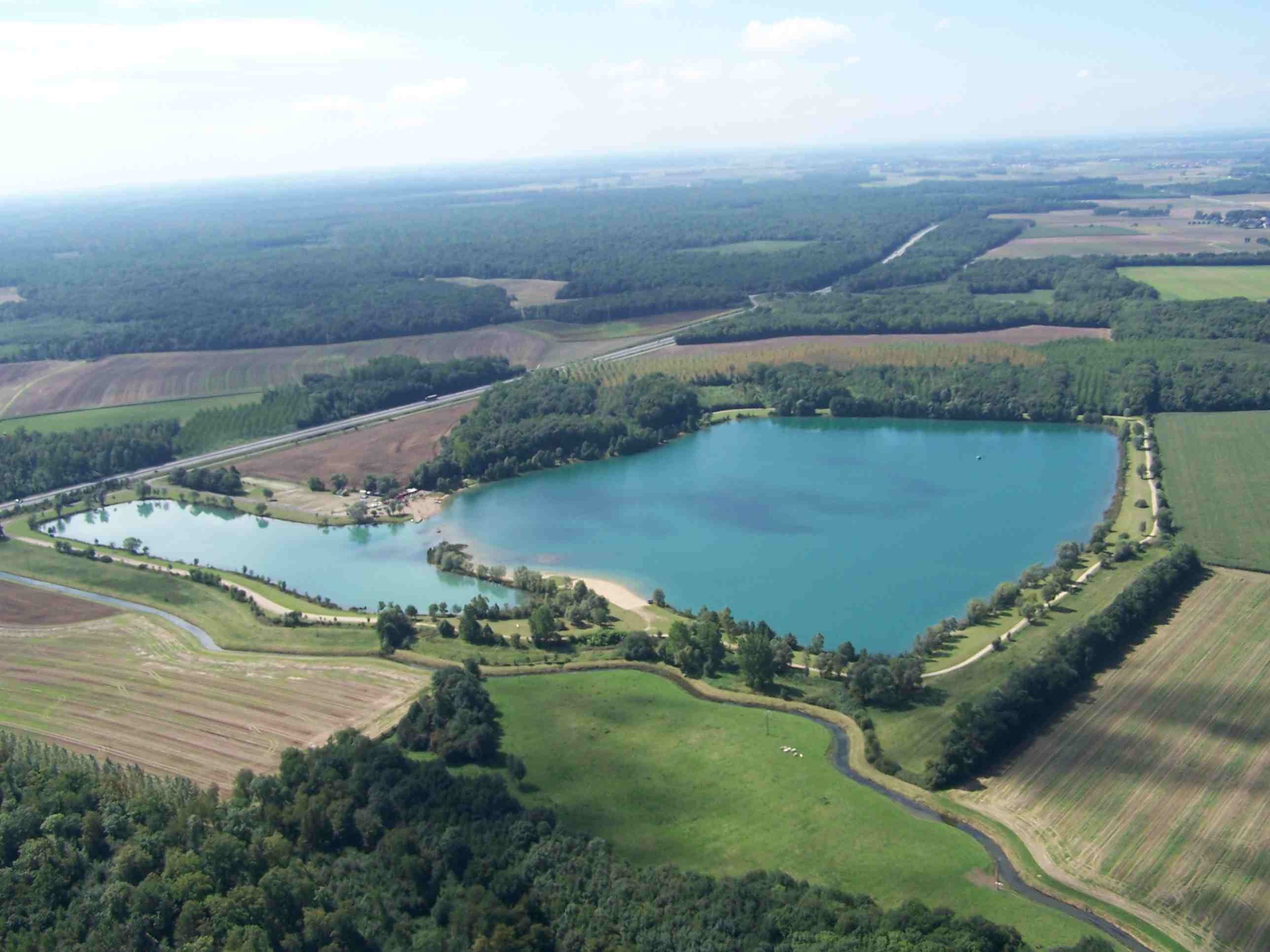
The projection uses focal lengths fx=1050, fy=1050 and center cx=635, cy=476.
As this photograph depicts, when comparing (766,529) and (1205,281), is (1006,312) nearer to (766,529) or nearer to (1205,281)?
(1205,281)

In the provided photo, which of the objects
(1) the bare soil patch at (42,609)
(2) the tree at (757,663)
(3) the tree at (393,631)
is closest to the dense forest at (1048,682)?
(2) the tree at (757,663)

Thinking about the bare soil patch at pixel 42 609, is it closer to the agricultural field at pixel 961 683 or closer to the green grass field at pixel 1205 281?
the agricultural field at pixel 961 683

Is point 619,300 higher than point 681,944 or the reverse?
→ higher

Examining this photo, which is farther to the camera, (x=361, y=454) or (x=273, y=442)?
(x=273, y=442)

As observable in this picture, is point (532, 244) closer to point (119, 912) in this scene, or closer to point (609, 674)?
point (609, 674)

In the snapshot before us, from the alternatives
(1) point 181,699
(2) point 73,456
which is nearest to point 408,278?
(2) point 73,456

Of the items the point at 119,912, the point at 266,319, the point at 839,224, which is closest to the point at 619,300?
the point at 266,319
